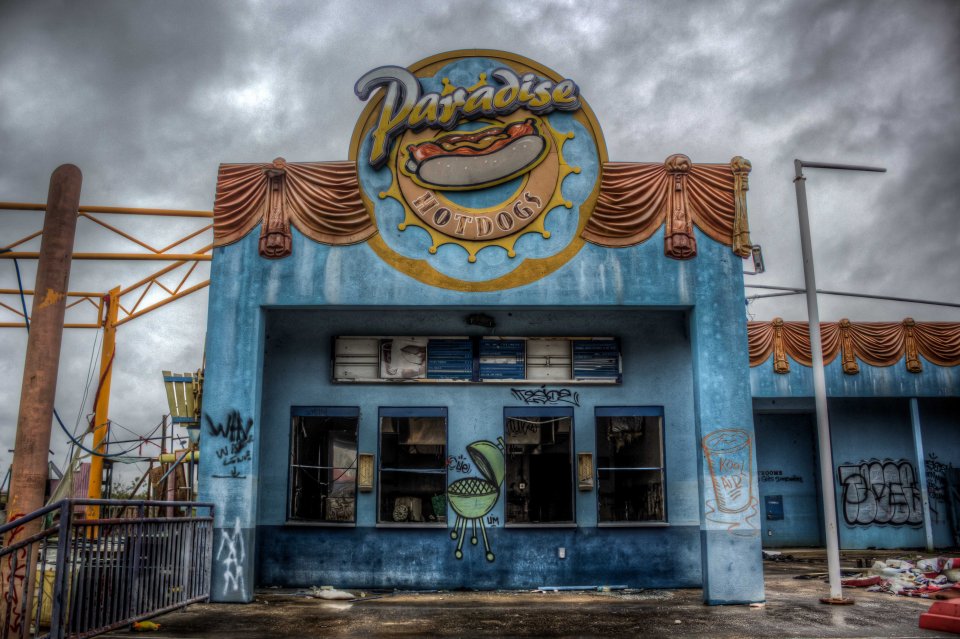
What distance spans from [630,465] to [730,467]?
2165 millimetres

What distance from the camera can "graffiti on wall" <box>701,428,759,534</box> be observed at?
13.0 meters

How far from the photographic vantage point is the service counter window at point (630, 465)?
1470 centimetres

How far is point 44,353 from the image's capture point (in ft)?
40.4

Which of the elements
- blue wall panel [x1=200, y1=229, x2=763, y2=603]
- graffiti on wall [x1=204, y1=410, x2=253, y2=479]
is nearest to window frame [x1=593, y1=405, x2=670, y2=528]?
blue wall panel [x1=200, y1=229, x2=763, y2=603]

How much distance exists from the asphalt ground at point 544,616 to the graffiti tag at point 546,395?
351cm

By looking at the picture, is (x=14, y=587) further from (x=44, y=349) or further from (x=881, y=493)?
(x=881, y=493)

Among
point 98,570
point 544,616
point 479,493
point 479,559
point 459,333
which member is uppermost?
point 459,333

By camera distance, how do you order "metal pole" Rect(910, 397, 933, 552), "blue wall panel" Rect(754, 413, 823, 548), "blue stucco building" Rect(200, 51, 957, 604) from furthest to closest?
"blue wall panel" Rect(754, 413, 823, 548), "metal pole" Rect(910, 397, 933, 552), "blue stucco building" Rect(200, 51, 957, 604)

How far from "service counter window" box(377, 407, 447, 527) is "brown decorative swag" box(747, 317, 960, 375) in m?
12.8

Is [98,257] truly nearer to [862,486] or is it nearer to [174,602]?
[174,602]

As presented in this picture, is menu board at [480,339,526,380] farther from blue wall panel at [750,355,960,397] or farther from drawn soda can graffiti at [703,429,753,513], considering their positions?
blue wall panel at [750,355,960,397]

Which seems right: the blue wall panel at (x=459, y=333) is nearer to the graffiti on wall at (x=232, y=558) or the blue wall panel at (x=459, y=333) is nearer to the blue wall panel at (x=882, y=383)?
→ the graffiti on wall at (x=232, y=558)

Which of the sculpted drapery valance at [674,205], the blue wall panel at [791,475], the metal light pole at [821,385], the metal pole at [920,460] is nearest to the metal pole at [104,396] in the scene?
the sculpted drapery valance at [674,205]

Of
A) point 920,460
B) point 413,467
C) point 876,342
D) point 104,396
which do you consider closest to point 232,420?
point 413,467
